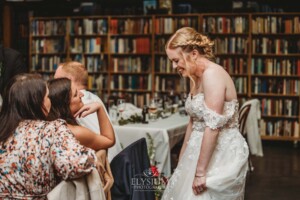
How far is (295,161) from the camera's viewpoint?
6.92 metres

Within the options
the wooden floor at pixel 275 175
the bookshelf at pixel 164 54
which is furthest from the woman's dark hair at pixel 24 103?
the bookshelf at pixel 164 54

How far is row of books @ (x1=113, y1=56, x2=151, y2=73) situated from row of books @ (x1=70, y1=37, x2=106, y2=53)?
34 cm

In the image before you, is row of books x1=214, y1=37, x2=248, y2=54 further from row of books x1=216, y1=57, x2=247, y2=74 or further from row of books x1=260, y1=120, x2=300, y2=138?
row of books x1=260, y1=120, x2=300, y2=138

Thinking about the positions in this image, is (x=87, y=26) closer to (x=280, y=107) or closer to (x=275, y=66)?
(x=275, y=66)

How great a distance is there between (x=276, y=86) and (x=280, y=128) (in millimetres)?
671

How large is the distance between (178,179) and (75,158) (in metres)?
0.96

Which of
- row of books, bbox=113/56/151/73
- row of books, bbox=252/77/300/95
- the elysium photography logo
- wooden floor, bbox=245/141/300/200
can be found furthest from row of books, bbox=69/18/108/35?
the elysium photography logo

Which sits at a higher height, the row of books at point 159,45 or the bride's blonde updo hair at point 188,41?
the bride's blonde updo hair at point 188,41

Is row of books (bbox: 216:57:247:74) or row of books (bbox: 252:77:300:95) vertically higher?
row of books (bbox: 216:57:247:74)

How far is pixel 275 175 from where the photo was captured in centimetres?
606

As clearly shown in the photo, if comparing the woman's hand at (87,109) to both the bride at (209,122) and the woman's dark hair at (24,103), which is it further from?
the woman's dark hair at (24,103)

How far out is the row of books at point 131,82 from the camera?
880cm

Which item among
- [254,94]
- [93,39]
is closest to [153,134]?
[254,94]

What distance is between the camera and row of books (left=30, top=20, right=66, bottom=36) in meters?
9.14
